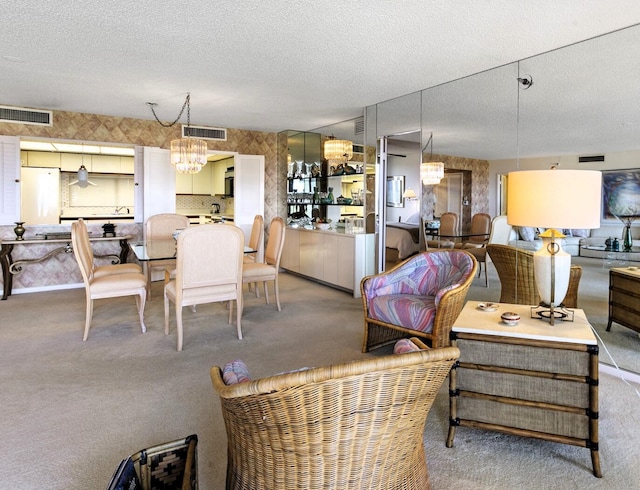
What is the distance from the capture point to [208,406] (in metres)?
2.49

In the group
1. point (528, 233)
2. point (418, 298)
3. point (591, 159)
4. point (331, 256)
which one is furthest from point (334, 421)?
point (331, 256)

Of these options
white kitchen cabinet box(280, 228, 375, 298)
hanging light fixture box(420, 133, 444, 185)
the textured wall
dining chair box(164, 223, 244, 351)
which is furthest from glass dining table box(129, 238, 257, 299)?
hanging light fixture box(420, 133, 444, 185)

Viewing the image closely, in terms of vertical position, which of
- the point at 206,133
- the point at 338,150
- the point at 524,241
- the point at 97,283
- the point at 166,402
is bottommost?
the point at 166,402

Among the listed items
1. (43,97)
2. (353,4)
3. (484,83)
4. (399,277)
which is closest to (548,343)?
(399,277)

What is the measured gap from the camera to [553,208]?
1.99 meters

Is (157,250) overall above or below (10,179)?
below

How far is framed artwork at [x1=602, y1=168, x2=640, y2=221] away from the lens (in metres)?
3.08

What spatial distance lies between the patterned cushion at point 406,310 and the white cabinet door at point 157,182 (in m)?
4.39

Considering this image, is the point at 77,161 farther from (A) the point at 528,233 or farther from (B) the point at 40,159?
(A) the point at 528,233

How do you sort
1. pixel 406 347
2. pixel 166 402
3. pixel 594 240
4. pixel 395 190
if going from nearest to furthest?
pixel 406 347, pixel 166 402, pixel 594 240, pixel 395 190

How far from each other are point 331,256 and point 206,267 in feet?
8.85

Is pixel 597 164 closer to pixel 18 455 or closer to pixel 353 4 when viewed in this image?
pixel 353 4

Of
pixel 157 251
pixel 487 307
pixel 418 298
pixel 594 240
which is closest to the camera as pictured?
pixel 487 307

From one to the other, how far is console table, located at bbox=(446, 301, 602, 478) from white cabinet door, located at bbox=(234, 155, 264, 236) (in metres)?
5.49
